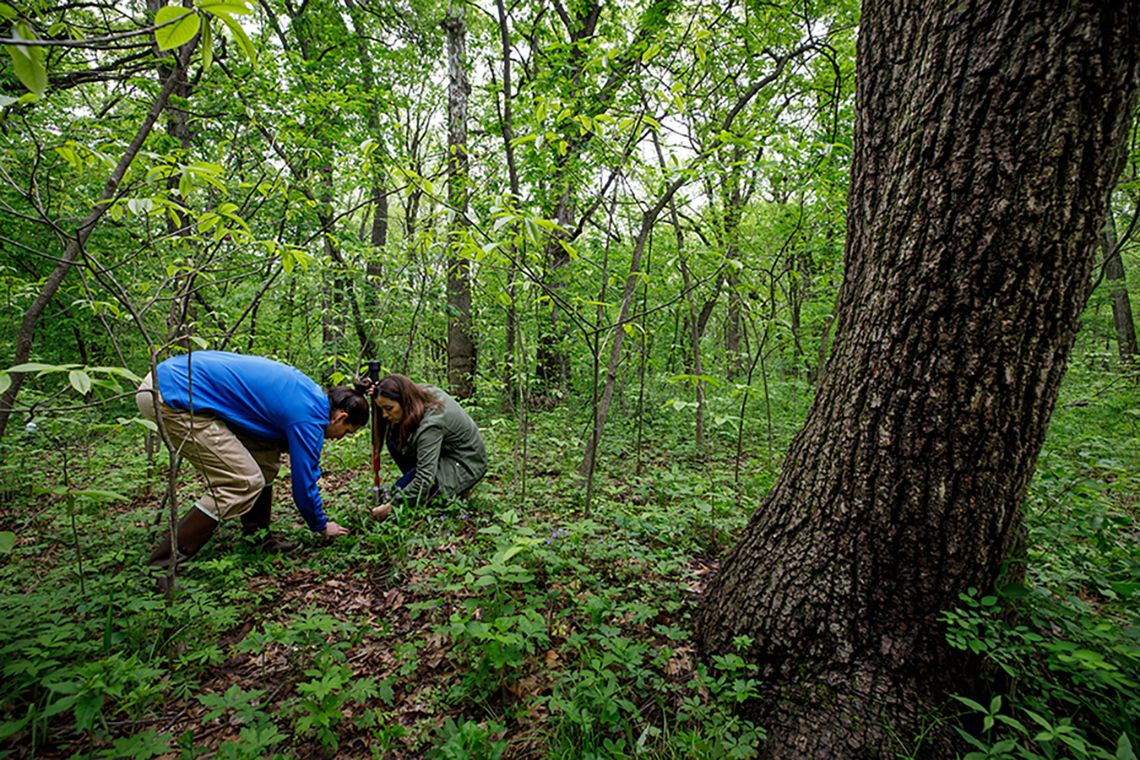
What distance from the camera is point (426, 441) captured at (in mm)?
3357

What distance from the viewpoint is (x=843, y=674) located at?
5.08ft

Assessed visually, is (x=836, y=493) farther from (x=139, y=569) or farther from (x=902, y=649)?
(x=139, y=569)

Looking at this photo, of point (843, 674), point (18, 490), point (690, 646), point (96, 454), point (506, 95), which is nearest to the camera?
point (843, 674)

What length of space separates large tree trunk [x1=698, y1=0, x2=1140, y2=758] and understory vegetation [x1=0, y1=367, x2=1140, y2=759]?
156mm

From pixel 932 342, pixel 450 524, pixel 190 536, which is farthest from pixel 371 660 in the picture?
pixel 932 342

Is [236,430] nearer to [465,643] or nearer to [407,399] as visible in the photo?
[407,399]

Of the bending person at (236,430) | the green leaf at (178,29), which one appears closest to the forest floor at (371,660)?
the bending person at (236,430)

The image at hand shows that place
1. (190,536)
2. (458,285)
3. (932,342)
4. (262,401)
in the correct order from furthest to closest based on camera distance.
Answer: (458,285) < (262,401) < (190,536) < (932,342)

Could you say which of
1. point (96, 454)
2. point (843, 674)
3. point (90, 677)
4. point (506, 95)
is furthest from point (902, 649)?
point (96, 454)

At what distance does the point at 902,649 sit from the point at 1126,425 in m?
7.00

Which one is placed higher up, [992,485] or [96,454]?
[992,485]

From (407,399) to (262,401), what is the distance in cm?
93

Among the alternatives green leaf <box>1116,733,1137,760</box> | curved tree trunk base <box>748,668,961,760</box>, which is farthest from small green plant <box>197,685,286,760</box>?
green leaf <box>1116,733,1137,760</box>

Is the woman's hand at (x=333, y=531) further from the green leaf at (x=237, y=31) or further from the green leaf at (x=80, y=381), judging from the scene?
the green leaf at (x=237, y=31)
